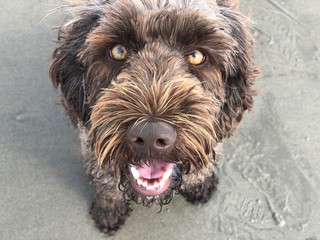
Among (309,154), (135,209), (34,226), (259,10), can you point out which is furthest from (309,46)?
(34,226)

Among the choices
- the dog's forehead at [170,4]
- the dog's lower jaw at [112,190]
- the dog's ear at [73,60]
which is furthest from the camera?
the dog's lower jaw at [112,190]

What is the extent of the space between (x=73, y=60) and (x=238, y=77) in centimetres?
91

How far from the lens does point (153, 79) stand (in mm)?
2260

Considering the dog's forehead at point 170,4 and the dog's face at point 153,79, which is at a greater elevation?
the dog's forehead at point 170,4

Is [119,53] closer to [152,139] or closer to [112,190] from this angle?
[152,139]

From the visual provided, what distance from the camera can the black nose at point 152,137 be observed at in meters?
2.04

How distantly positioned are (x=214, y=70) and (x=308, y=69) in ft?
6.46

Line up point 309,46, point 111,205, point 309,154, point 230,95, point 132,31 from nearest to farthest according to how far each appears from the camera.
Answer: point 132,31, point 230,95, point 111,205, point 309,154, point 309,46

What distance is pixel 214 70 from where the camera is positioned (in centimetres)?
245

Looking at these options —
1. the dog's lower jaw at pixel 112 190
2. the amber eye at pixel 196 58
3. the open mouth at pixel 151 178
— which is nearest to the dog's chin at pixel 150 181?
the open mouth at pixel 151 178

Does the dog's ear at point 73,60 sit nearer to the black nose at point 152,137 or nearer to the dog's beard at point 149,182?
the dog's beard at point 149,182

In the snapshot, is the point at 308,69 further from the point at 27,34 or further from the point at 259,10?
the point at 27,34

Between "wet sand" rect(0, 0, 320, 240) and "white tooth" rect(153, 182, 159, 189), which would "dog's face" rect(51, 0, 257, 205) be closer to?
"white tooth" rect(153, 182, 159, 189)

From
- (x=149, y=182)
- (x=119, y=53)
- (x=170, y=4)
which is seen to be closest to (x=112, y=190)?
(x=149, y=182)
